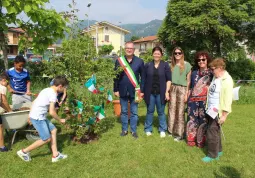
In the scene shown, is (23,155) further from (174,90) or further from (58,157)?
(174,90)

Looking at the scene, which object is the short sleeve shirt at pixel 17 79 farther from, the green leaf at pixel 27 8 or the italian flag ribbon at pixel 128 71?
the italian flag ribbon at pixel 128 71

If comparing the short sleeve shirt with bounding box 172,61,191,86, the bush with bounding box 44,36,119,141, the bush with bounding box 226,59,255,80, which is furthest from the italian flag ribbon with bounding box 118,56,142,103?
the bush with bounding box 226,59,255,80

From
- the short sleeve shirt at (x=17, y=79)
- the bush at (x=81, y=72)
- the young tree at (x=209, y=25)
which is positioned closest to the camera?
the bush at (x=81, y=72)

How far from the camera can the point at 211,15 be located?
1434cm

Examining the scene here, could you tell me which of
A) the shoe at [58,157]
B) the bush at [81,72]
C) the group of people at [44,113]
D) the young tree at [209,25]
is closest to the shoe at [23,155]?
the group of people at [44,113]

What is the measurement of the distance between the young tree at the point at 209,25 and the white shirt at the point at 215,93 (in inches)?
440

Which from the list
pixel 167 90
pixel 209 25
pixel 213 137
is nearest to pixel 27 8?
pixel 167 90

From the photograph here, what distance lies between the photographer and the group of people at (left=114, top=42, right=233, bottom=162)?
4.35 meters

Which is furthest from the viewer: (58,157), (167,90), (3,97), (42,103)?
(167,90)

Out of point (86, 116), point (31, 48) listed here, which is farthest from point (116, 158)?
point (31, 48)

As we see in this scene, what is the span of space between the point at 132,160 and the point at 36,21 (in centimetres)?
431

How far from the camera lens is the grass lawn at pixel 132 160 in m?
3.76

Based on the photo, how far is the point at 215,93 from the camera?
3.98m

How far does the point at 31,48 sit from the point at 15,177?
174 inches
